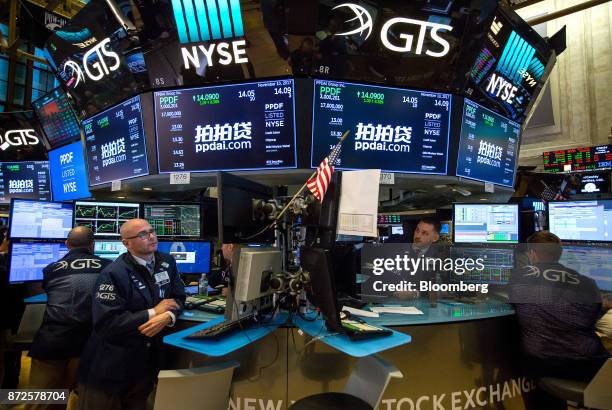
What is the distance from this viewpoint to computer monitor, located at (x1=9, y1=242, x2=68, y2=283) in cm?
345

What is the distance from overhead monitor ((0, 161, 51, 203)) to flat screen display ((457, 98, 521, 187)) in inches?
230

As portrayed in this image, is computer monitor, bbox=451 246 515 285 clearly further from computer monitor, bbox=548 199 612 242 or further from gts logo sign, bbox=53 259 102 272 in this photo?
gts logo sign, bbox=53 259 102 272

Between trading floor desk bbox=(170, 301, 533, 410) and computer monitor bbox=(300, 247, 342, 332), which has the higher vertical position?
computer monitor bbox=(300, 247, 342, 332)

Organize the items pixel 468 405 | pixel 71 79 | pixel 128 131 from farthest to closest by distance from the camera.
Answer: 1. pixel 71 79
2. pixel 128 131
3. pixel 468 405

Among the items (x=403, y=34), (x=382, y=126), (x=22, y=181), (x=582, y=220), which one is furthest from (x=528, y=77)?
(x=22, y=181)

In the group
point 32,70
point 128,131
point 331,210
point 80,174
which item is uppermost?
point 32,70

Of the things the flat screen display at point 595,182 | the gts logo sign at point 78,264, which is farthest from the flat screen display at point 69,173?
the flat screen display at point 595,182

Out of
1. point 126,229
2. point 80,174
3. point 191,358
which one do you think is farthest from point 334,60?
point 80,174

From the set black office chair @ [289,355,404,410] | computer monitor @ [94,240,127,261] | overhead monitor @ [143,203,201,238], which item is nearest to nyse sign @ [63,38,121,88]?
overhead monitor @ [143,203,201,238]

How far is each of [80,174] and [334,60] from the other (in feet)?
10.3

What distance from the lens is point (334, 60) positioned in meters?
2.73

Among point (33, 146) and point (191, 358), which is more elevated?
point (33, 146)

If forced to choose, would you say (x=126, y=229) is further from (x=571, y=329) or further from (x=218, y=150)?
(x=571, y=329)

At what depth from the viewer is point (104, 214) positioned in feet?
12.3
